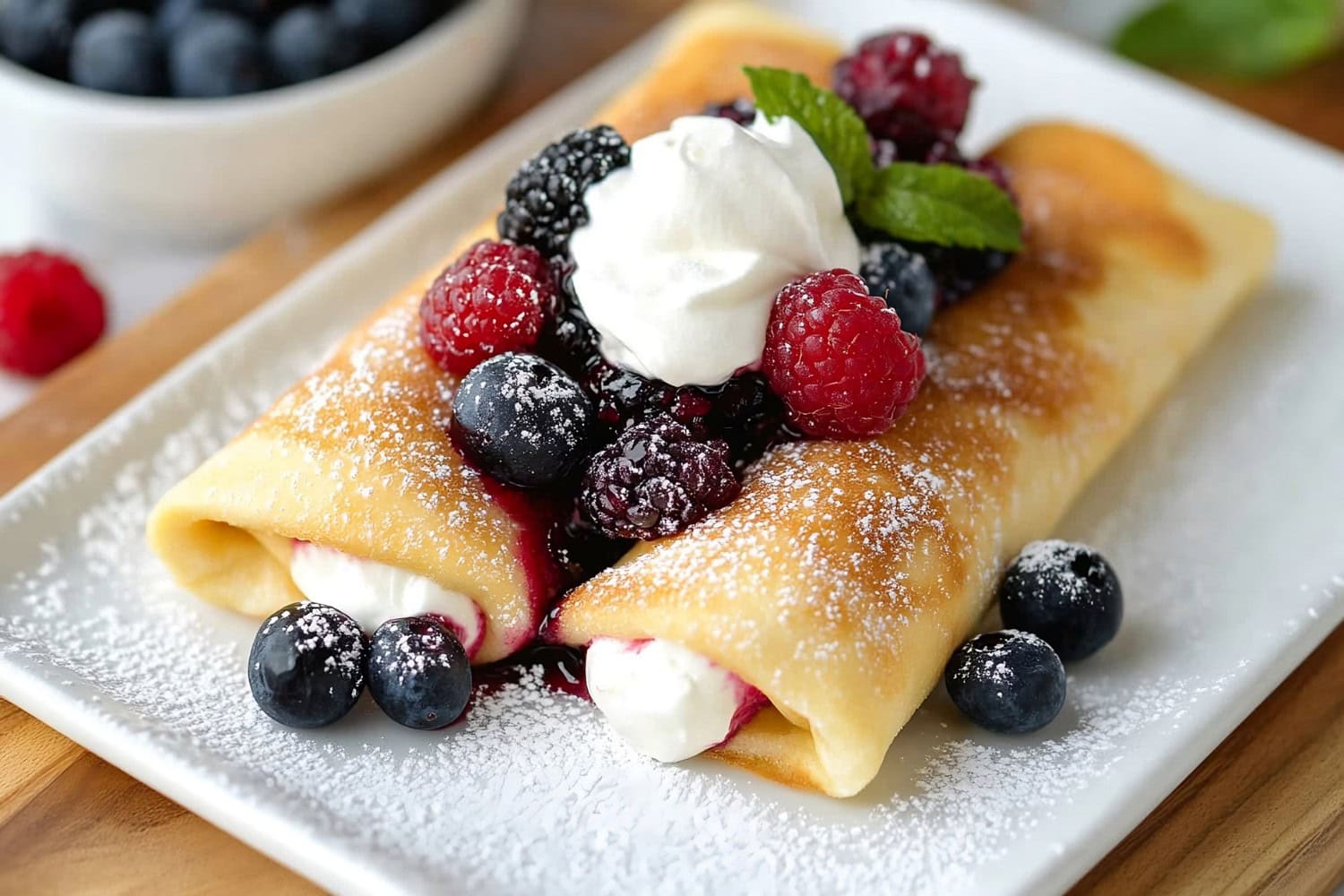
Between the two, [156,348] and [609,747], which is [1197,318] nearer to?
[609,747]

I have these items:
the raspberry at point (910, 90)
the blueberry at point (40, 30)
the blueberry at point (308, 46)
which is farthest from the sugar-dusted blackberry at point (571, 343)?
the blueberry at point (40, 30)

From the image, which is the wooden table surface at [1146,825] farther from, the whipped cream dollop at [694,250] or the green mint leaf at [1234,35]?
the green mint leaf at [1234,35]

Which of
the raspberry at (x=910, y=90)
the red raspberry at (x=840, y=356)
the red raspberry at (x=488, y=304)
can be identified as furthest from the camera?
the raspberry at (x=910, y=90)

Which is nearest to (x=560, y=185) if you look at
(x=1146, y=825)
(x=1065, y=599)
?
(x=1065, y=599)

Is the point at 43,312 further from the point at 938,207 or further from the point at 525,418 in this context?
the point at 938,207

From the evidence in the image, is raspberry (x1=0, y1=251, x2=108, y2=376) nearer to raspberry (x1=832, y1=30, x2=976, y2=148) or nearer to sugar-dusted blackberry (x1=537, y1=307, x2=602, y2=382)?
sugar-dusted blackberry (x1=537, y1=307, x2=602, y2=382)

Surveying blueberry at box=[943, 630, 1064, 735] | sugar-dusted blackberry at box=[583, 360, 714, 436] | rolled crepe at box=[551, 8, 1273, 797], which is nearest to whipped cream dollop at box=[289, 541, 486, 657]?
rolled crepe at box=[551, 8, 1273, 797]
